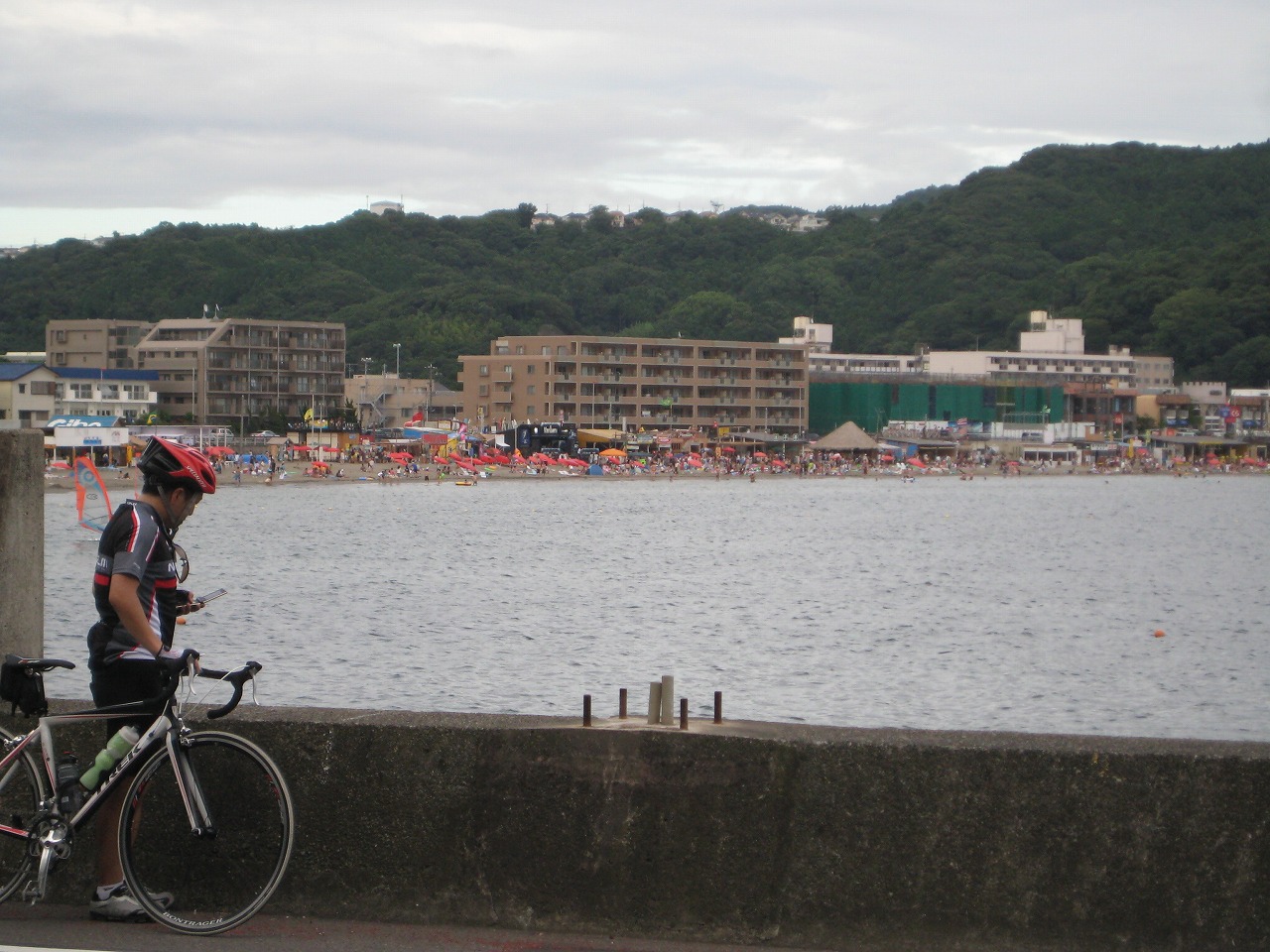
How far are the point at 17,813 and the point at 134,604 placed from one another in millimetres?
919

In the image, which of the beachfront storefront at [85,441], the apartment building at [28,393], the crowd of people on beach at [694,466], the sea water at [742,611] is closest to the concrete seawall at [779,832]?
the sea water at [742,611]

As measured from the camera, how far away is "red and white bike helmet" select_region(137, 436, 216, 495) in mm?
5367

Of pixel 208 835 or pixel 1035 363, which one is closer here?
pixel 208 835

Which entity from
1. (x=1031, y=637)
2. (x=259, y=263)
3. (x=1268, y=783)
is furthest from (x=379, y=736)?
(x=259, y=263)

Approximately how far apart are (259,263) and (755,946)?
645 feet

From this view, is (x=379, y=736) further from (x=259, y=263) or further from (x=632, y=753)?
(x=259, y=263)

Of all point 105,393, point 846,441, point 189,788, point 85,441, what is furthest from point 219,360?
point 189,788

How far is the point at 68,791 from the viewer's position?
5.22 m

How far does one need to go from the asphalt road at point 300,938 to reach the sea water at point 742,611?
19520 mm

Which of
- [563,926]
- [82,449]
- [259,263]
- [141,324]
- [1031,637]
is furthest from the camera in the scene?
[259,263]

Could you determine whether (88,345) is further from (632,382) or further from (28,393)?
(632,382)

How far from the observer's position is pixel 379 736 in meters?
5.45

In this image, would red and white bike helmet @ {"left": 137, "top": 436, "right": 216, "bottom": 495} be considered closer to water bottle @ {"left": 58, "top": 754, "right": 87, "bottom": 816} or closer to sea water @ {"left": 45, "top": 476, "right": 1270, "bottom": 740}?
water bottle @ {"left": 58, "top": 754, "right": 87, "bottom": 816}

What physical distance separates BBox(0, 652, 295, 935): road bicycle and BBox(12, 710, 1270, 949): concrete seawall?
17 centimetres
